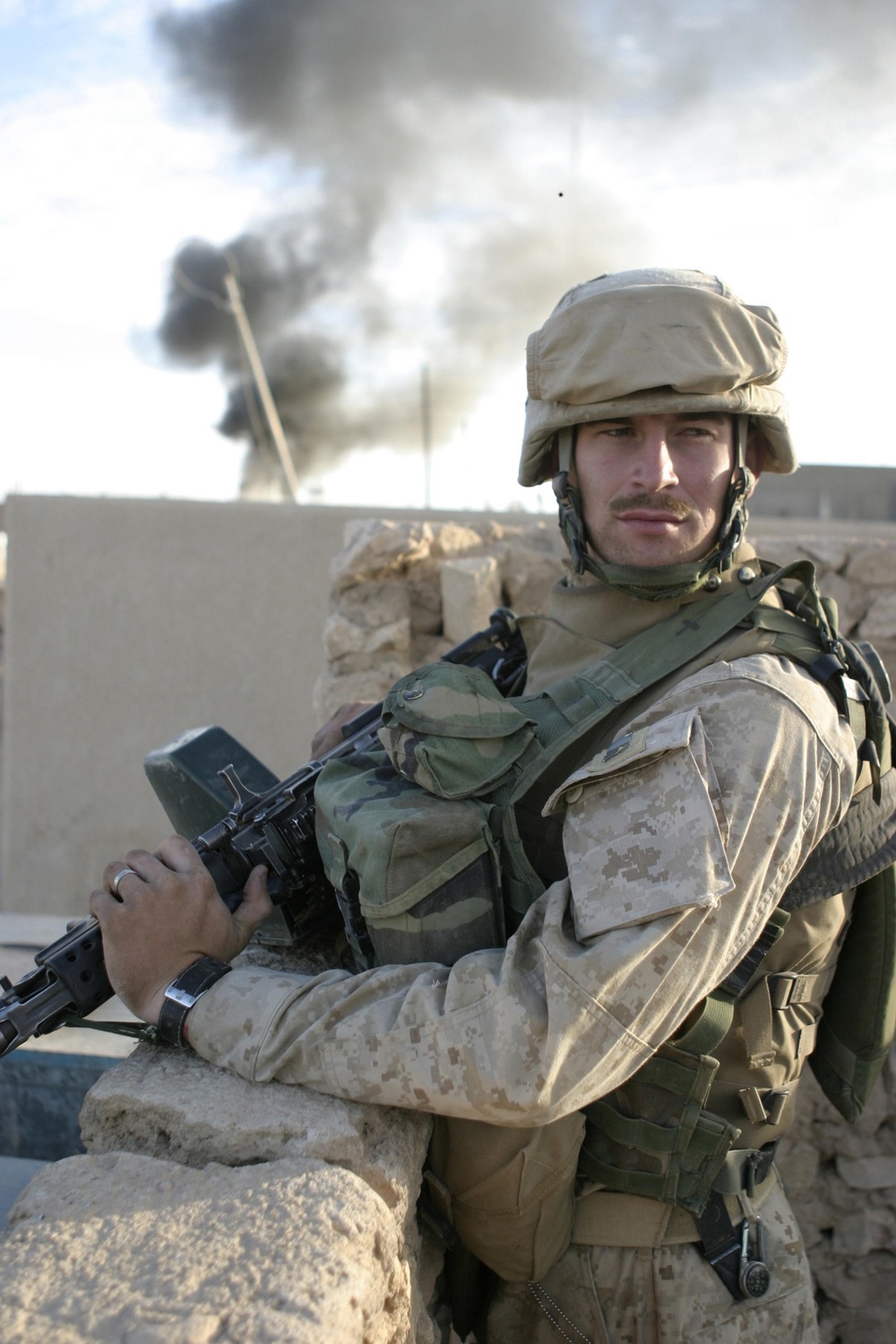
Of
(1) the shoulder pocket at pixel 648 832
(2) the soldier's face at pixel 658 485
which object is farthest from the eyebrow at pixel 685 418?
(1) the shoulder pocket at pixel 648 832

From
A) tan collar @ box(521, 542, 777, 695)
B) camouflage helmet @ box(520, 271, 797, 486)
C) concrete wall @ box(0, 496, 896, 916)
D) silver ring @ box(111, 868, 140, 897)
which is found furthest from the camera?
concrete wall @ box(0, 496, 896, 916)

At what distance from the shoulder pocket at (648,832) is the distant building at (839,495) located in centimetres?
868

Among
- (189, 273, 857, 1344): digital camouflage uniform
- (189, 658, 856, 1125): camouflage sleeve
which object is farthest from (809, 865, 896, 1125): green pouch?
(189, 658, 856, 1125): camouflage sleeve

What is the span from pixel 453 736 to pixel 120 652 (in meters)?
5.44

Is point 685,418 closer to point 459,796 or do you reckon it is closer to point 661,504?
point 661,504

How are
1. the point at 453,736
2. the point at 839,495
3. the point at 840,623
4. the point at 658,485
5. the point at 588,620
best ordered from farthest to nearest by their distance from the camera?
1. the point at 839,495
2. the point at 840,623
3. the point at 588,620
4. the point at 658,485
5. the point at 453,736

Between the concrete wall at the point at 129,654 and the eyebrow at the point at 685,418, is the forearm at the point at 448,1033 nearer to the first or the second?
the eyebrow at the point at 685,418

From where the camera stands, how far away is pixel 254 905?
168 centimetres

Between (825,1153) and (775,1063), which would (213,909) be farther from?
(825,1153)

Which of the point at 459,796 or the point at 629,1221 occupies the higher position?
the point at 459,796

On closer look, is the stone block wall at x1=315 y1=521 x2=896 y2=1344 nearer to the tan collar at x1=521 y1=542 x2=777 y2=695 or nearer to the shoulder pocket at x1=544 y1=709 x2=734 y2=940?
the tan collar at x1=521 y1=542 x2=777 y2=695

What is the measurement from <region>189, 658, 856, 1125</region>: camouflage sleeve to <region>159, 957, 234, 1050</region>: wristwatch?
11 centimetres

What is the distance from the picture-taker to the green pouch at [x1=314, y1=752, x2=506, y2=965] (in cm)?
141

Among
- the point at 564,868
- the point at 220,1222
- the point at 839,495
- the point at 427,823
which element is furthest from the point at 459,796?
the point at 839,495
